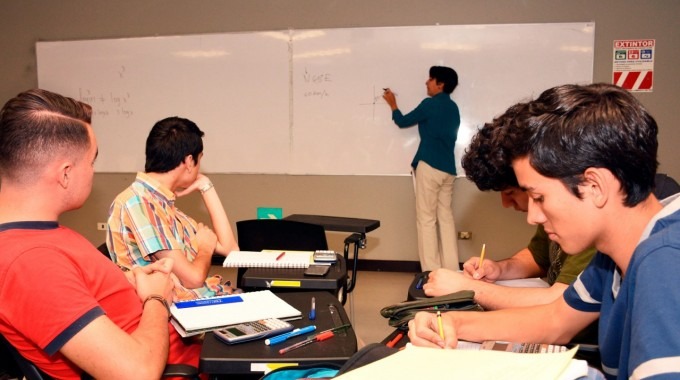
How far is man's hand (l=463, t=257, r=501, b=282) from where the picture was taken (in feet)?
6.13

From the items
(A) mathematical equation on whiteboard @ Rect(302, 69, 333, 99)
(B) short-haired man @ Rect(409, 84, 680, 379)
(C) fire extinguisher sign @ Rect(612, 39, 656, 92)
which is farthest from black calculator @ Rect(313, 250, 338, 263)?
(C) fire extinguisher sign @ Rect(612, 39, 656, 92)

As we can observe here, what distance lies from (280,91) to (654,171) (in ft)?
13.3

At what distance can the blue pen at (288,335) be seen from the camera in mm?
1323

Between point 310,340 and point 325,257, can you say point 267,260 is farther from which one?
point 310,340

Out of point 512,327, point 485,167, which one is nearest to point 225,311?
point 512,327

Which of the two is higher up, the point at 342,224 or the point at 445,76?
the point at 445,76

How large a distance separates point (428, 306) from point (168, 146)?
1344 millimetres

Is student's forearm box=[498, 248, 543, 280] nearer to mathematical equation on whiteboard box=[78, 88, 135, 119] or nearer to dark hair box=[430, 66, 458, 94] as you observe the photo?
dark hair box=[430, 66, 458, 94]

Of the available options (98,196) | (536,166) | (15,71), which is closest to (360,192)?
(98,196)

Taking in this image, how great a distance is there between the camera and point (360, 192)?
4.82 meters

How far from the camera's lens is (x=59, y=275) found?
1.17 metres

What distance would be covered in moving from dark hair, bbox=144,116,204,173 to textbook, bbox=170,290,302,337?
887 mm

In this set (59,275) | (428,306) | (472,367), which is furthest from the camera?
(428,306)

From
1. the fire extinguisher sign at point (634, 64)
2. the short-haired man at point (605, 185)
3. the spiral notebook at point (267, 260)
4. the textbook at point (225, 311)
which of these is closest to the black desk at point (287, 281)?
the spiral notebook at point (267, 260)
